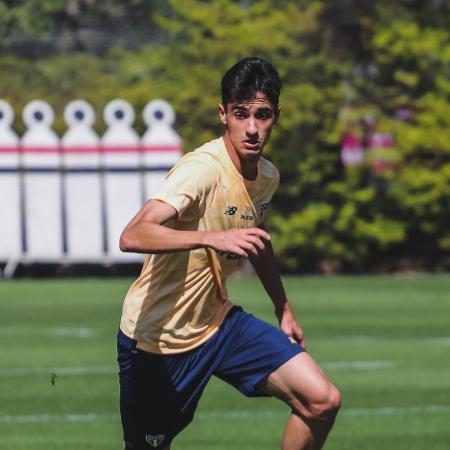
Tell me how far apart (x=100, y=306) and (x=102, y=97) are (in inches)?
321

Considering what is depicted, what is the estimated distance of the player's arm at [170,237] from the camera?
6.09 metres

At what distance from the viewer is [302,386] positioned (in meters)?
6.93

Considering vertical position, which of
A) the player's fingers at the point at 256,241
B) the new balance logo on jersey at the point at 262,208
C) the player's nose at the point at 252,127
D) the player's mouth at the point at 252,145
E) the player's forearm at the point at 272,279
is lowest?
the player's forearm at the point at 272,279

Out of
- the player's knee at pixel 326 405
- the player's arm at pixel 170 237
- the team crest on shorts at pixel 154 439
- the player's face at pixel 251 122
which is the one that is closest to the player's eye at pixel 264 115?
the player's face at pixel 251 122

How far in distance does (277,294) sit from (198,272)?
29.5 inches

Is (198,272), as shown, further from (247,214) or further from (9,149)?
(9,149)

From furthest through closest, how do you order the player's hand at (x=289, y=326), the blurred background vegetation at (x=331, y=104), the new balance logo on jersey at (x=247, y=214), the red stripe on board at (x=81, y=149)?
1. the red stripe on board at (x=81, y=149)
2. the blurred background vegetation at (x=331, y=104)
3. the player's hand at (x=289, y=326)
4. the new balance logo on jersey at (x=247, y=214)

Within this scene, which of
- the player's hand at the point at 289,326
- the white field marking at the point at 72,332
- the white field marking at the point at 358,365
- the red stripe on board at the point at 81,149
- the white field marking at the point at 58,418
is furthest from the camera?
the red stripe on board at the point at 81,149

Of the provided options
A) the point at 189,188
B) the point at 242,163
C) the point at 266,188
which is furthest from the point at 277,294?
the point at 189,188

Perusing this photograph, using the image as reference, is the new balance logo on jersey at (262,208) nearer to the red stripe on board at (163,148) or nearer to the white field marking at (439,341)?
the white field marking at (439,341)

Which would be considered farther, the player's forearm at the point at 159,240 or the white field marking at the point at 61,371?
the white field marking at the point at 61,371

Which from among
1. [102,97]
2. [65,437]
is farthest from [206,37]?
[65,437]

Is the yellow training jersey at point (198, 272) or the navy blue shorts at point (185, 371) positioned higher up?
the yellow training jersey at point (198, 272)

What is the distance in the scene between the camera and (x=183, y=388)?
714cm
